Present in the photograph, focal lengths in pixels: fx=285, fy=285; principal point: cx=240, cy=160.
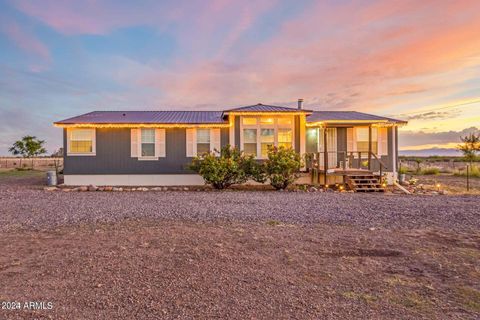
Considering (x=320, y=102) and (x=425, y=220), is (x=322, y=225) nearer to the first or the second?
(x=425, y=220)

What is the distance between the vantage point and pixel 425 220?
22.7ft

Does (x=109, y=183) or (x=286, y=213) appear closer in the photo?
(x=286, y=213)

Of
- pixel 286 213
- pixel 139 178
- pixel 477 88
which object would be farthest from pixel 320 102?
pixel 286 213

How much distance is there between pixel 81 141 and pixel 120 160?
2.20m

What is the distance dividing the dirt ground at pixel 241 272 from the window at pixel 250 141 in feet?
28.8

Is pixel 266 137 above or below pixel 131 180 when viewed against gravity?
above

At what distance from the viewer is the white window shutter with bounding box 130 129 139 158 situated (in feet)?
47.5

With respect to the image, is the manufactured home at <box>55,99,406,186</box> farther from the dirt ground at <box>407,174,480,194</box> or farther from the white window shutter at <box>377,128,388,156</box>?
the dirt ground at <box>407,174,480,194</box>

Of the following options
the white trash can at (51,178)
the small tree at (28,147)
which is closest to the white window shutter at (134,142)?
the white trash can at (51,178)

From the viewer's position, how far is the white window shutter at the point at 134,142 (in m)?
14.5

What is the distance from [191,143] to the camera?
14.6 metres

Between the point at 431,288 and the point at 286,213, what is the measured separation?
4540mm

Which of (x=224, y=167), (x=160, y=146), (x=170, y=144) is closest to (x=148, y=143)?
(x=160, y=146)

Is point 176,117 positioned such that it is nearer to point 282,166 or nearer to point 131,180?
point 131,180
